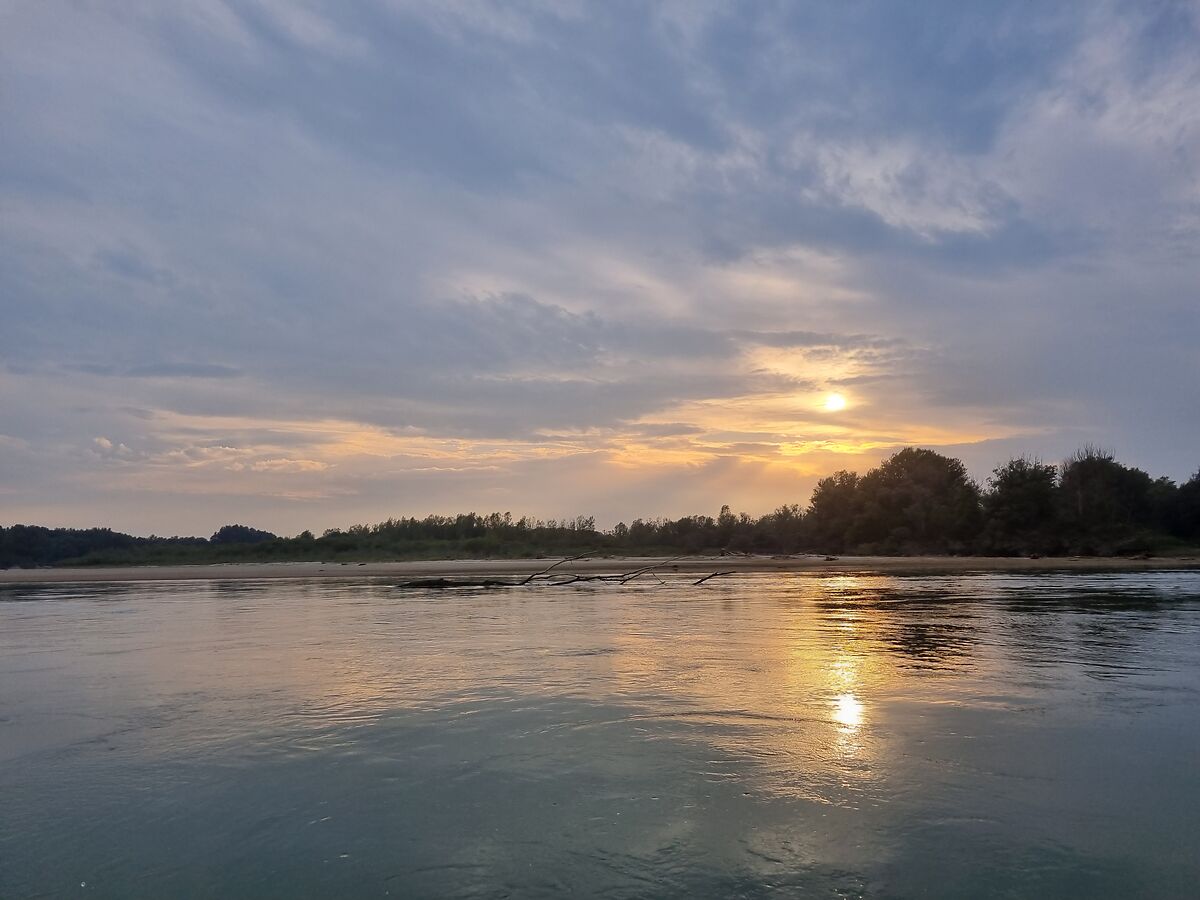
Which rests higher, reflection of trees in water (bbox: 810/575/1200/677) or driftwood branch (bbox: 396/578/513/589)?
driftwood branch (bbox: 396/578/513/589)

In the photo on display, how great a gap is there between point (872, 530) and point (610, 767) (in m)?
67.5

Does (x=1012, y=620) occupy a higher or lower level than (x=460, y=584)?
lower

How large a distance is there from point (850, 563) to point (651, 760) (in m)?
52.2

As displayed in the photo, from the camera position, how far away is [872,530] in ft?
229

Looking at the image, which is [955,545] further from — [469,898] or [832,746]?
[469,898]

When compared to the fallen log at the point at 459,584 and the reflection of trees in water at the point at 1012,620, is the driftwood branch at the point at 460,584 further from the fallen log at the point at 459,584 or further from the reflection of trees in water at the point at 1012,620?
the reflection of trees in water at the point at 1012,620

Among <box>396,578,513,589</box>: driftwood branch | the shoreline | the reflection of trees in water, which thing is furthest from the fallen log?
the reflection of trees in water

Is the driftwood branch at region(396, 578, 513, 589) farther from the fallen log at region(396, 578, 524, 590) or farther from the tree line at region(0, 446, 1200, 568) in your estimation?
the tree line at region(0, 446, 1200, 568)

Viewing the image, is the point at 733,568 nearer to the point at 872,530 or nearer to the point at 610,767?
the point at 872,530

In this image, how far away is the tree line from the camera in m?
61.0

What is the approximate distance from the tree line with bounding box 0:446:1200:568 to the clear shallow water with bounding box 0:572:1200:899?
2016 inches

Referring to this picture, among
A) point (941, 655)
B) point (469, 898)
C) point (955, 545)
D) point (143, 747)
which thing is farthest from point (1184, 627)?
point (955, 545)

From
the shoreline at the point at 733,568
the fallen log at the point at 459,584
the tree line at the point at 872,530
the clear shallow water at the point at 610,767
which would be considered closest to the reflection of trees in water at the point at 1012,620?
the clear shallow water at the point at 610,767

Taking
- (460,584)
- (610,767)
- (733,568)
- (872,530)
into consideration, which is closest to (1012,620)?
(610,767)
